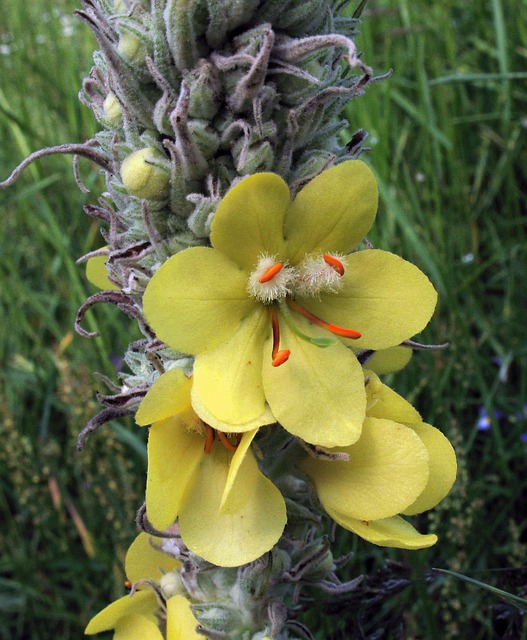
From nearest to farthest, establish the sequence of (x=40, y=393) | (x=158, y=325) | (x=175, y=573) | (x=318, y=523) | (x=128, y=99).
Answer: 1. (x=158, y=325)
2. (x=128, y=99)
3. (x=318, y=523)
4. (x=175, y=573)
5. (x=40, y=393)

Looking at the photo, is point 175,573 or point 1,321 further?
point 1,321

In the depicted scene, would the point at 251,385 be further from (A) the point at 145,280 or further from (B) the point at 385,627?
(B) the point at 385,627

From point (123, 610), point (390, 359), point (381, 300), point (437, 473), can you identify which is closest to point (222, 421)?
point (381, 300)

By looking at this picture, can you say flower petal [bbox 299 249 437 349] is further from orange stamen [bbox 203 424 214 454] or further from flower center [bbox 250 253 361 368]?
orange stamen [bbox 203 424 214 454]

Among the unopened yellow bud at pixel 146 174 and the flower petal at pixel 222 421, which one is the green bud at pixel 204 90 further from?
the flower petal at pixel 222 421

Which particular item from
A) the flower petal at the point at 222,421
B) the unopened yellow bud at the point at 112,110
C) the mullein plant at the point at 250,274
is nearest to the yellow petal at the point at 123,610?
the mullein plant at the point at 250,274

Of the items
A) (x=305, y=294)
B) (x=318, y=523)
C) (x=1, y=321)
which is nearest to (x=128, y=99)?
(x=305, y=294)

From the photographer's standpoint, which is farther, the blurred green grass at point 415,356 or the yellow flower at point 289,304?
the blurred green grass at point 415,356
